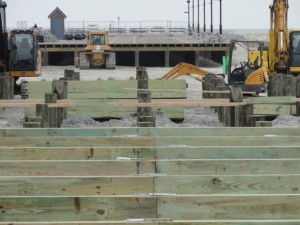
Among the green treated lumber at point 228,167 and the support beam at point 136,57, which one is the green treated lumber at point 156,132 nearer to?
the green treated lumber at point 228,167

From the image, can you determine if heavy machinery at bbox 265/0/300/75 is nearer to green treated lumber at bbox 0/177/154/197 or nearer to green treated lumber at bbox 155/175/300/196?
green treated lumber at bbox 155/175/300/196

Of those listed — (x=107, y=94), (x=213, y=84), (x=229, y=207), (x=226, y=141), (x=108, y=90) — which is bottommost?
(x=229, y=207)

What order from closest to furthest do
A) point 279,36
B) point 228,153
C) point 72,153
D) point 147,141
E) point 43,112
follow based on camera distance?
point 72,153 < point 228,153 < point 147,141 < point 43,112 < point 279,36

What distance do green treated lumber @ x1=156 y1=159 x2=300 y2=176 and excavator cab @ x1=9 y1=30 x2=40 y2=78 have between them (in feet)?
59.5

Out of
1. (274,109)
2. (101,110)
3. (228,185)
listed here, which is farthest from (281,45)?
(228,185)

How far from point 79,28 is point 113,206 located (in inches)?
4262

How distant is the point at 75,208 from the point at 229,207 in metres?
1.41

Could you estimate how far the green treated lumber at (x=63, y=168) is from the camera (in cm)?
835

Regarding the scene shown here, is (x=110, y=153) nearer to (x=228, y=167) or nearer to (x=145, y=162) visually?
(x=145, y=162)

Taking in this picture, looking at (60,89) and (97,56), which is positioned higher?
(97,56)

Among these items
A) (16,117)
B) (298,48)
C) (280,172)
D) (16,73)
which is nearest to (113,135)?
(280,172)

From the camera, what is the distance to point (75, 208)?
22.2 ft

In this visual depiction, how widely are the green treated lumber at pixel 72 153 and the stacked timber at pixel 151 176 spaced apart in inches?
0.5

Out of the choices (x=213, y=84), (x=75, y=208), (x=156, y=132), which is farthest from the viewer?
(x=213, y=84)
